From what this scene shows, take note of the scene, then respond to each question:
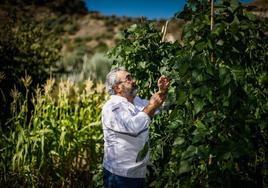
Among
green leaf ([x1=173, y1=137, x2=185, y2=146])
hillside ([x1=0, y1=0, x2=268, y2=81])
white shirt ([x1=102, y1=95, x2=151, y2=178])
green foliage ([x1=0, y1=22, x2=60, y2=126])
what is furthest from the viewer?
hillside ([x1=0, y1=0, x2=268, y2=81])

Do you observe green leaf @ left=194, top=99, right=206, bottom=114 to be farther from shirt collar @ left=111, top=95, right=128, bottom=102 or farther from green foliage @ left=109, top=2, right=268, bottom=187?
shirt collar @ left=111, top=95, right=128, bottom=102

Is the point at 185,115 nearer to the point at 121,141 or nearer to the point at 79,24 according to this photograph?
the point at 121,141

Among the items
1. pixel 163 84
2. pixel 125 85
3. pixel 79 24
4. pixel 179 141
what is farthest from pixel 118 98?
pixel 79 24

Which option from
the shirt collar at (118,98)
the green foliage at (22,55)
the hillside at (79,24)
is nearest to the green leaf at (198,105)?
the shirt collar at (118,98)

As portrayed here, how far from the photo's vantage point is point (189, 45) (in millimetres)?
3135

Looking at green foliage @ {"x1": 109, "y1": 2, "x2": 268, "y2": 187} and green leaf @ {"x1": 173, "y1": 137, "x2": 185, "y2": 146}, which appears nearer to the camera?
green foliage @ {"x1": 109, "y1": 2, "x2": 268, "y2": 187}

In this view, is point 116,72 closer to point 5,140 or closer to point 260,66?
point 260,66

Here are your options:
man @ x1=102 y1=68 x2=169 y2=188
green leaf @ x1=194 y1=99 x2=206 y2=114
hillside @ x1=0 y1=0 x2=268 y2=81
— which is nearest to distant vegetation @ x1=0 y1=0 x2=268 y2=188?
green leaf @ x1=194 y1=99 x2=206 y2=114

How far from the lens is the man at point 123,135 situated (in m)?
3.38

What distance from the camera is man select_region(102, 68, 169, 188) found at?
3.38 meters

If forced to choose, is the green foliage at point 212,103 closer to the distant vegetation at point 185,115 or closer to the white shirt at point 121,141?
the distant vegetation at point 185,115

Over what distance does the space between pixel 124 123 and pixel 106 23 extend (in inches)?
1287


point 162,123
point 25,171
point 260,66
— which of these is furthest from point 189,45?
point 25,171

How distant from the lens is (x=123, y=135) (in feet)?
11.7
